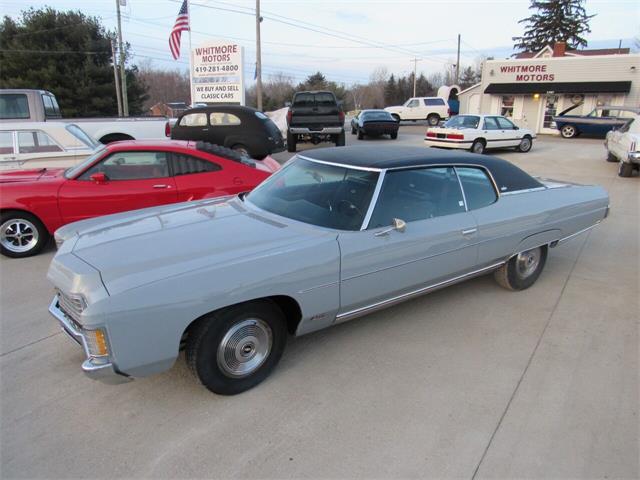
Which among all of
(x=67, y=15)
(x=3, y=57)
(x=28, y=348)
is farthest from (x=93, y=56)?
(x=28, y=348)

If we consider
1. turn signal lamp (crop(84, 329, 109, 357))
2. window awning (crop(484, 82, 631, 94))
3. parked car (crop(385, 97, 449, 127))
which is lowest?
turn signal lamp (crop(84, 329, 109, 357))

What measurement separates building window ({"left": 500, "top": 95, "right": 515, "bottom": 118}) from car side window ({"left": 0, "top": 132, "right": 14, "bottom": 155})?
28536mm

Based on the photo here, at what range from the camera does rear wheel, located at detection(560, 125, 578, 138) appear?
82.2 feet

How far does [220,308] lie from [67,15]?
1248 inches

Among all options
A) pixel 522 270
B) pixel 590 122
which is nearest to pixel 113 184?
pixel 522 270

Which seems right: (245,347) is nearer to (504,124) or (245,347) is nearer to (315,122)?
(315,122)

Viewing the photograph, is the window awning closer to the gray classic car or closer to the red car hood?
the gray classic car

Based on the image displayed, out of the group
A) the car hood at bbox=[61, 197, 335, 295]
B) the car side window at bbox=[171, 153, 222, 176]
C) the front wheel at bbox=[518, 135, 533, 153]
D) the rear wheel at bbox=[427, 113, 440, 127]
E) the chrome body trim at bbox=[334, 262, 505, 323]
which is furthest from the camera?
the rear wheel at bbox=[427, 113, 440, 127]

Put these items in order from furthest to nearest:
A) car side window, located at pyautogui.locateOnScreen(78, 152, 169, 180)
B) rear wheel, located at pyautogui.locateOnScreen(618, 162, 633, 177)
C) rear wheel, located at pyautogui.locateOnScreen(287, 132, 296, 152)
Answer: rear wheel, located at pyautogui.locateOnScreen(287, 132, 296, 152), rear wheel, located at pyautogui.locateOnScreen(618, 162, 633, 177), car side window, located at pyautogui.locateOnScreen(78, 152, 169, 180)

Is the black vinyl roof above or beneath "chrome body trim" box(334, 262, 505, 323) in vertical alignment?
above

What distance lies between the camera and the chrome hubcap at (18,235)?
541cm

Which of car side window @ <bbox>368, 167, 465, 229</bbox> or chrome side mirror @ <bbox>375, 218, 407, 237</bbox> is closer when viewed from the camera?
chrome side mirror @ <bbox>375, 218, 407, 237</bbox>

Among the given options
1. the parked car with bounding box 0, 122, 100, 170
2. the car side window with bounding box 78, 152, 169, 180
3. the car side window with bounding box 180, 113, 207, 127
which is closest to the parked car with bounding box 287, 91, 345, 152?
the car side window with bounding box 180, 113, 207, 127

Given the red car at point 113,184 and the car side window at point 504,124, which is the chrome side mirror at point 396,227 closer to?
the red car at point 113,184
